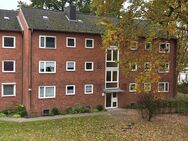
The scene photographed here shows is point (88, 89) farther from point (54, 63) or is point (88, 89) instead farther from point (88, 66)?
point (54, 63)

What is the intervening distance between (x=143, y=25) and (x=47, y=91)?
15879mm

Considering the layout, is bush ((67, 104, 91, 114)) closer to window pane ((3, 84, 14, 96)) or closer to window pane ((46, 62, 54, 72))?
window pane ((46, 62, 54, 72))

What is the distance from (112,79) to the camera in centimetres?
4169

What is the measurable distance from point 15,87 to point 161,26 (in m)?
20.2

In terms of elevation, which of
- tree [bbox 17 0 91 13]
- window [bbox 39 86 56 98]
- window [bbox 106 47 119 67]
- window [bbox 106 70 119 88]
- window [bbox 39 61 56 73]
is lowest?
window [bbox 39 86 56 98]

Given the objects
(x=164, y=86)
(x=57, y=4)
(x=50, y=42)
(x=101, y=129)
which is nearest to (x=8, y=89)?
(x=50, y=42)

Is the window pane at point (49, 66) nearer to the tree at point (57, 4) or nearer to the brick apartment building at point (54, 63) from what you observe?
the brick apartment building at point (54, 63)

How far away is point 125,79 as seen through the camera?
42.5m

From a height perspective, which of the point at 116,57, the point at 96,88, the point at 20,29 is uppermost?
the point at 20,29

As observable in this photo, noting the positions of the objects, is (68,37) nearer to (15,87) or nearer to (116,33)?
(15,87)

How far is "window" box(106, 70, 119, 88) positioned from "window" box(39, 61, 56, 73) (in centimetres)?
726

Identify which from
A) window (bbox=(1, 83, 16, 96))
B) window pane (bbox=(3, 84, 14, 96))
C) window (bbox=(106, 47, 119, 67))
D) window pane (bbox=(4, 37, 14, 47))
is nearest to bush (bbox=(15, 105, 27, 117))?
window (bbox=(1, 83, 16, 96))

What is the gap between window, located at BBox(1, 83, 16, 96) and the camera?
35656mm

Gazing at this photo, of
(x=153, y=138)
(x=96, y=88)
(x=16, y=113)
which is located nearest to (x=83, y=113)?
(x=96, y=88)
